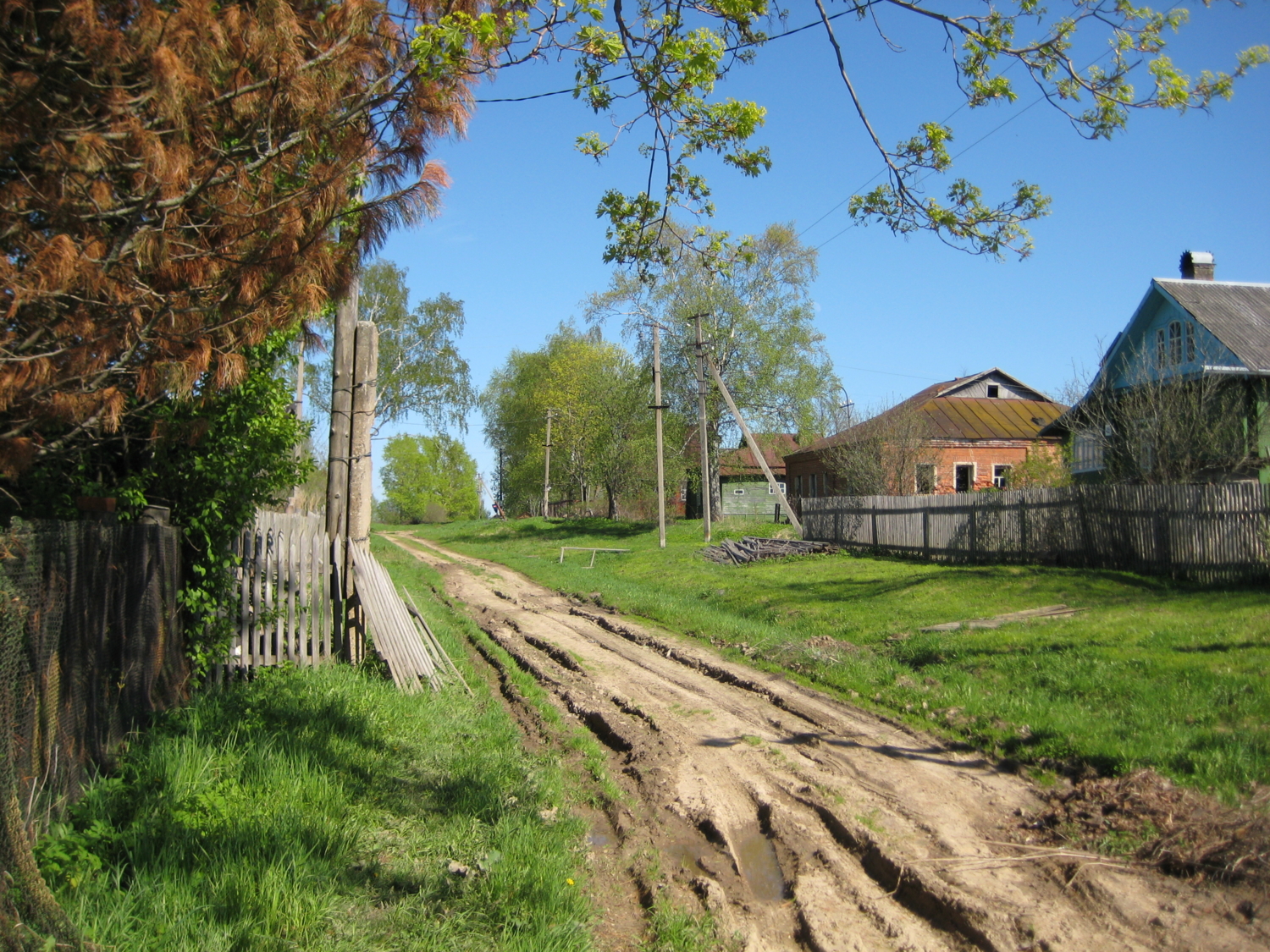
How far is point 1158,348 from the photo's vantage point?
1945cm

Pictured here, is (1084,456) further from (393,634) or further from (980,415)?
(393,634)

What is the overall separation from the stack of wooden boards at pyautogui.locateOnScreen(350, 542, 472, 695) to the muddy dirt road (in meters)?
1.28

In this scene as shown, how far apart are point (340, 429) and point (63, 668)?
15.5ft

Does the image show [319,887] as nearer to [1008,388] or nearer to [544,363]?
[1008,388]

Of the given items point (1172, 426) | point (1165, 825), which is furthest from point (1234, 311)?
point (1165, 825)

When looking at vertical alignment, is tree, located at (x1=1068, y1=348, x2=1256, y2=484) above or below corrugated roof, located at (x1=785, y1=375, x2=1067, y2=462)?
below

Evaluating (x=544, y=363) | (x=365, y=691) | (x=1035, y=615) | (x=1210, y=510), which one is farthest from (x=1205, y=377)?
(x=544, y=363)

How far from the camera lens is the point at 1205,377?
18734mm

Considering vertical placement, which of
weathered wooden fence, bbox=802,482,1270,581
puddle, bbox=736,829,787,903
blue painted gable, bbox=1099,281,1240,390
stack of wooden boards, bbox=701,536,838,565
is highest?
blue painted gable, bbox=1099,281,1240,390

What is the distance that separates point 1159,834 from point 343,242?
5.98 metres

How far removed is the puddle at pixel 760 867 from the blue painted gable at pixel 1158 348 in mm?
17638

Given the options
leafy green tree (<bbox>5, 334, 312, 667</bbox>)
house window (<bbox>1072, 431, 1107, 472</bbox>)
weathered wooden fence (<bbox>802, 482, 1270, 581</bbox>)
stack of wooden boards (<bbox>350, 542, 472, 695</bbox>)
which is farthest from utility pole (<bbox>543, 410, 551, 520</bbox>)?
leafy green tree (<bbox>5, 334, 312, 667</bbox>)

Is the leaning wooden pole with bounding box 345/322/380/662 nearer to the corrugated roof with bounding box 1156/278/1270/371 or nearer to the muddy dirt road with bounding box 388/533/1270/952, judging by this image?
the muddy dirt road with bounding box 388/533/1270/952

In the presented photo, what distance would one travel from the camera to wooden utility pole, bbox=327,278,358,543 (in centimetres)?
897
